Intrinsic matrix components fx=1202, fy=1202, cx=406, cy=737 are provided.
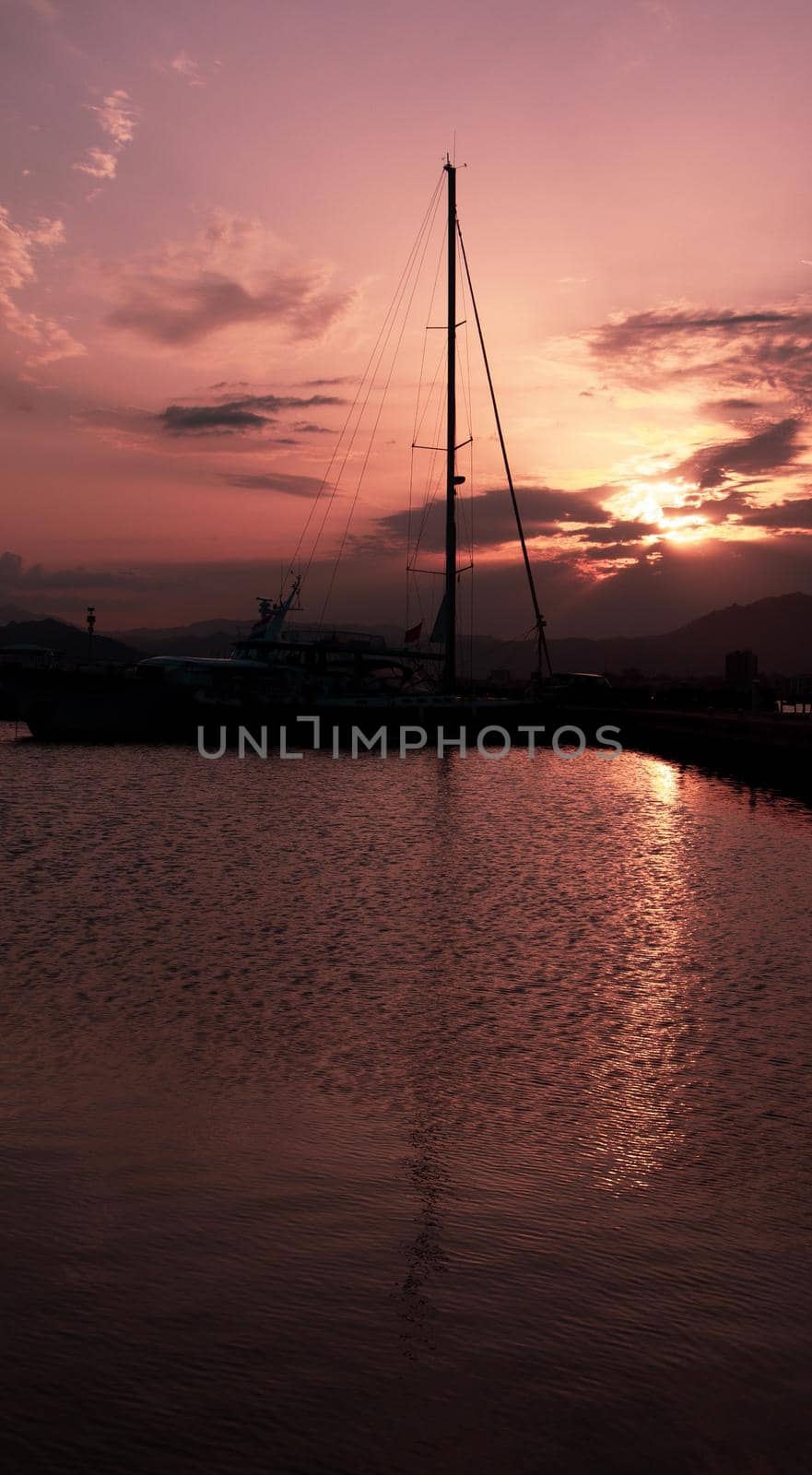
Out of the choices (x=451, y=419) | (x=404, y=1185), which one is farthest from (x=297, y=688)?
(x=404, y=1185)

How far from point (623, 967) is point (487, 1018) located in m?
3.07

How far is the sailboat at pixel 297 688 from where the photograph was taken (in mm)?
65938

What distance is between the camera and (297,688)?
228 ft

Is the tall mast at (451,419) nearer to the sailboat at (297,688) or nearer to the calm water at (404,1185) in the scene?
the sailboat at (297,688)

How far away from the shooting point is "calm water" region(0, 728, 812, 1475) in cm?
502

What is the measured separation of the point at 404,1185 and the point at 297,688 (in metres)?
62.5

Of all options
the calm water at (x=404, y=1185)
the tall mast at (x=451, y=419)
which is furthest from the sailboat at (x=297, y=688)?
the calm water at (x=404, y=1185)

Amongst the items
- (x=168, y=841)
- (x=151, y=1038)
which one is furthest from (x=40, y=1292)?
(x=168, y=841)

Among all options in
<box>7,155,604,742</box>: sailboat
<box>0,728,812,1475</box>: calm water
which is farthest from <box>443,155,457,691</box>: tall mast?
<box>0,728,812,1475</box>: calm water

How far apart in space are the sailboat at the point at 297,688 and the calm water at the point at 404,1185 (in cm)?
4804

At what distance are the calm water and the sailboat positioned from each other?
48.0m

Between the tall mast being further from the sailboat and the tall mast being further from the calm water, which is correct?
the calm water

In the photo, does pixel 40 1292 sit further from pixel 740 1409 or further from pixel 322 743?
pixel 322 743

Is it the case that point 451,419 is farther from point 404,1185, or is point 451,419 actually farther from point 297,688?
point 404,1185
